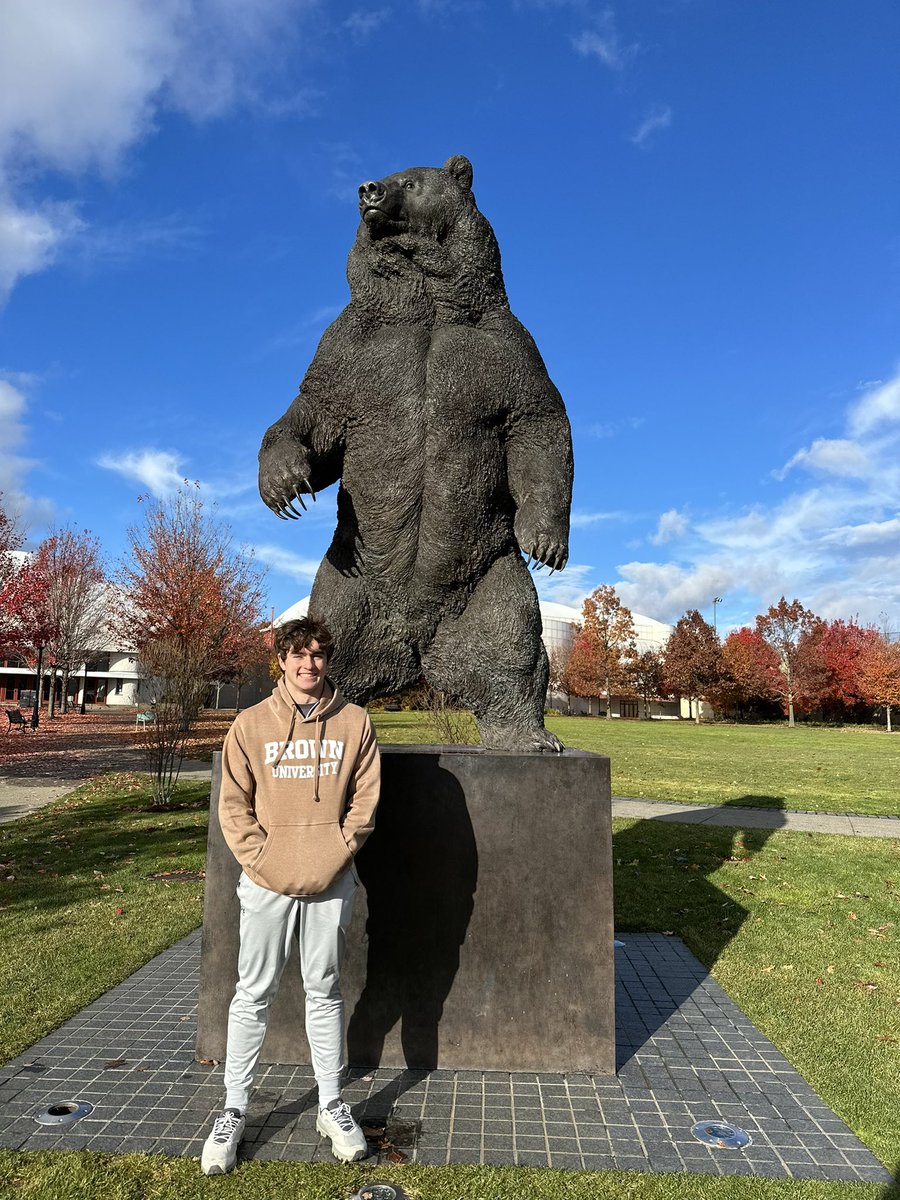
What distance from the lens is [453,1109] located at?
2.81m

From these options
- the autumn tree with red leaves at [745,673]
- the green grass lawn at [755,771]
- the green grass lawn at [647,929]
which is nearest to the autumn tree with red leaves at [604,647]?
the autumn tree with red leaves at [745,673]

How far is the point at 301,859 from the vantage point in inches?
96.5

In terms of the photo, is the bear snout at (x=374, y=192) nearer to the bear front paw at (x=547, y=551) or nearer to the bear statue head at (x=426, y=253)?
the bear statue head at (x=426, y=253)

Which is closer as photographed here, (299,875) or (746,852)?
(299,875)

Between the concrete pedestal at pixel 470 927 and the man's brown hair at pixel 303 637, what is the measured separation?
799 millimetres

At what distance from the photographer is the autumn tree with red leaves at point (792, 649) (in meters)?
39.8

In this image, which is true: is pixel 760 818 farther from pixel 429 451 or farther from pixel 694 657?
pixel 694 657

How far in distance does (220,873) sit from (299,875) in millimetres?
910

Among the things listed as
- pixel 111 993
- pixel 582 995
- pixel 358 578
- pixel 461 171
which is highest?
pixel 461 171

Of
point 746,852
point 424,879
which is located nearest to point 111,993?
point 424,879

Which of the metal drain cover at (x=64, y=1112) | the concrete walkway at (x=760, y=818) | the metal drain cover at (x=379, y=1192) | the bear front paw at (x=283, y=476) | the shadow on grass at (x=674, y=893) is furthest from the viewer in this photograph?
the concrete walkway at (x=760, y=818)

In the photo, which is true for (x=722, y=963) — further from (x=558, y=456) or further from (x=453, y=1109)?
(x=558, y=456)

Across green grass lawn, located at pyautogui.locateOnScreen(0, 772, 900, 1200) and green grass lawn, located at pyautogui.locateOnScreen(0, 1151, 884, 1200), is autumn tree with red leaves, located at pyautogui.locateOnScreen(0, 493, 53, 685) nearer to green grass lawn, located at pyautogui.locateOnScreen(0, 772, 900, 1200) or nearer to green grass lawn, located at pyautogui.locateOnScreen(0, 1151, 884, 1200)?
green grass lawn, located at pyautogui.locateOnScreen(0, 772, 900, 1200)

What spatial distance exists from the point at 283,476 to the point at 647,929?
3.83 m
